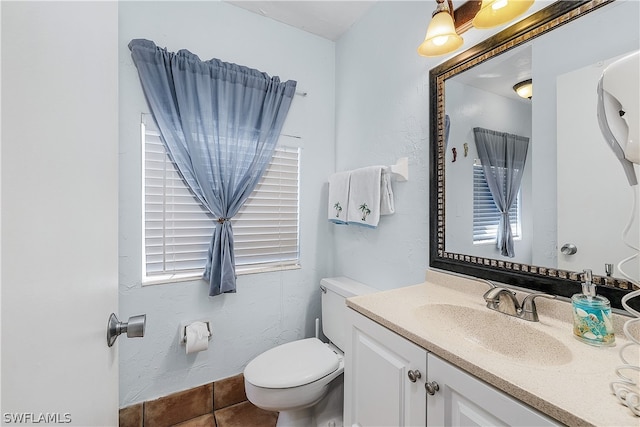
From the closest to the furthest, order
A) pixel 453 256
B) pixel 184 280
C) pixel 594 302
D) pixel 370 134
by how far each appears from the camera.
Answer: pixel 594 302 < pixel 453 256 < pixel 184 280 < pixel 370 134

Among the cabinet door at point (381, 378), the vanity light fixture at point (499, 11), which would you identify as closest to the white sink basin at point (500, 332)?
the cabinet door at point (381, 378)

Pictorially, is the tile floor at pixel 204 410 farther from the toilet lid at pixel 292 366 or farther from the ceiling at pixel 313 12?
the ceiling at pixel 313 12

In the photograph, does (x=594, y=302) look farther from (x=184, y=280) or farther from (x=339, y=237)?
(x=184, y=280)

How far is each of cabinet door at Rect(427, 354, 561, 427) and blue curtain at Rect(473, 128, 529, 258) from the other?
556mm

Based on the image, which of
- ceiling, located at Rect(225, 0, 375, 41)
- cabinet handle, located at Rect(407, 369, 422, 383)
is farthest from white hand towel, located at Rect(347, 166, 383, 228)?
ceiling, located at Rect(225, 0, 375, 41)

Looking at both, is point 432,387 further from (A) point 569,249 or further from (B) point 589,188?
(B) point 589,188

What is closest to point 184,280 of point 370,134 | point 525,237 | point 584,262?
point 370,134

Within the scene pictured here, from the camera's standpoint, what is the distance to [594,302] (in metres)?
0.68

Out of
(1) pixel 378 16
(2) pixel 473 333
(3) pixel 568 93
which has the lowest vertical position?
(2) pixel 473 333

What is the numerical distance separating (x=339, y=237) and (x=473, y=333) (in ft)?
Answer: 3.52

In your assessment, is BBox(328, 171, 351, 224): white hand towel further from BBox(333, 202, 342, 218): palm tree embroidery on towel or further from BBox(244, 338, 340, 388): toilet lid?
BBox(244, 338, 340, 388): toilet lid

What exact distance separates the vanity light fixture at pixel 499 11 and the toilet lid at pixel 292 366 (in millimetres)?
1557

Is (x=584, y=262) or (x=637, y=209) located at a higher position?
(x=637, y=209)

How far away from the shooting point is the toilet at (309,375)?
1.20 meters
